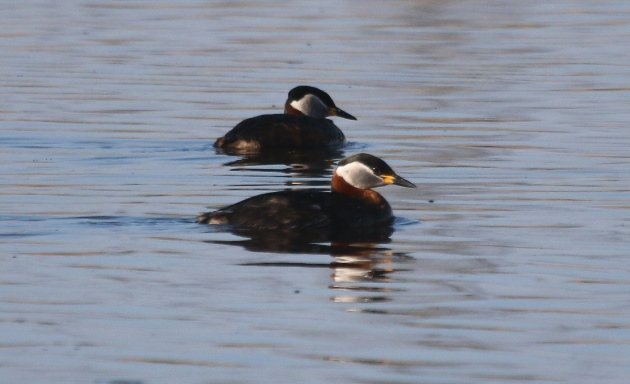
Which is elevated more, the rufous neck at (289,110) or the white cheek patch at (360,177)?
the white cheek patch at (360,177)

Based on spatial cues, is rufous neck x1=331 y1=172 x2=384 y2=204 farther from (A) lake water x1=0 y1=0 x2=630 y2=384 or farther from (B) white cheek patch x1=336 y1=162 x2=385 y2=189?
(A) lake water x1=0 y1=0 x2=630 y2=384

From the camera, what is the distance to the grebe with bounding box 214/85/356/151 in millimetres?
18750

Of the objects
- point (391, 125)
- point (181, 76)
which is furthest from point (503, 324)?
point (181, 76)

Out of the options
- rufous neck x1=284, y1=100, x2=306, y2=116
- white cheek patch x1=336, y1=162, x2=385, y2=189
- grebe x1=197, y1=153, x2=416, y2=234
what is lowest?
rufous neck x1=284, y1=100, x2=306, y2=116

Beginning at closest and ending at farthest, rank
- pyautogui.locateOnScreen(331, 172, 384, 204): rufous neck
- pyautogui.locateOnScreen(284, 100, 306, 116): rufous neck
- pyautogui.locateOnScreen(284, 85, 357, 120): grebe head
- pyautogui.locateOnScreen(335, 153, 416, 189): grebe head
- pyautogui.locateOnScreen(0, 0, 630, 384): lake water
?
pyautogui.locateOnScreen(0, 0, 630, 384): lake water → pyautogui.locateOnScreen(331, 172, 384, 204): rufous neck → pyautogui.locateOnScreen(335, 153, 416, 189): grebe head → pyautogui.locateOnScreen(284, 85, 357, 120): grebe head → pyautogui.locateOnScreen(284, 100, 306, 116): rufous neck

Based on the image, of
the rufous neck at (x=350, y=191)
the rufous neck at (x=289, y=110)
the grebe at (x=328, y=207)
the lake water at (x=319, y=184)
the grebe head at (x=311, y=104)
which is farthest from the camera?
the rufous neck at (x=289, y=110)

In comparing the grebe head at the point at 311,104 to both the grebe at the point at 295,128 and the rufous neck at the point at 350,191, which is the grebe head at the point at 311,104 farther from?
the rufous neck at the point at 350,191

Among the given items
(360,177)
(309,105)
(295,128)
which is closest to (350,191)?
(360,177)

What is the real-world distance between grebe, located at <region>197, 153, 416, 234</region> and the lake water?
0.26m

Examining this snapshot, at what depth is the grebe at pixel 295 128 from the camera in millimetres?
18750

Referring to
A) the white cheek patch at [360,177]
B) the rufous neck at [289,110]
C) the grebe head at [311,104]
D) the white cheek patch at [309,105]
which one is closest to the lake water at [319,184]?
the white cheek patch at [360,177]

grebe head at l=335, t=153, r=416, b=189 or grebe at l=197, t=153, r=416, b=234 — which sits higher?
grebe head at l=335, t=153, r=416, b=189

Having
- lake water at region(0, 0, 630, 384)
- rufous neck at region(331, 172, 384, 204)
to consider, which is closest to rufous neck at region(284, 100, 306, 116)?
lake water at region(0, 0, 630, 384)

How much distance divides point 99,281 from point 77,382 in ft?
8.43
